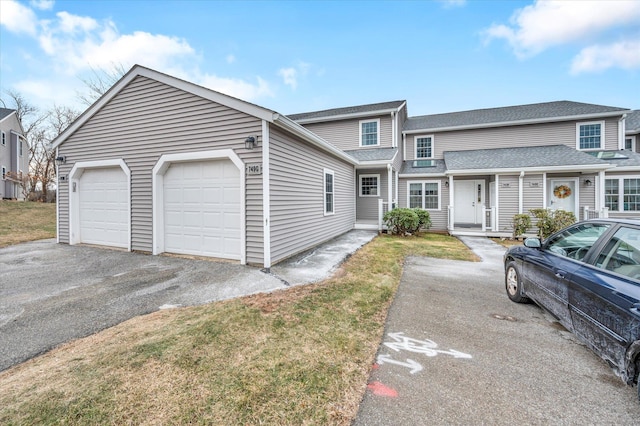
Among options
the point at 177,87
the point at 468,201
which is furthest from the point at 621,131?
the point at 177,87

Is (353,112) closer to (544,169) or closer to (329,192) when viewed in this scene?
(329,192)

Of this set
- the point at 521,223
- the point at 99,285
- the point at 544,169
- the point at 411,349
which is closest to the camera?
the point at 411,349

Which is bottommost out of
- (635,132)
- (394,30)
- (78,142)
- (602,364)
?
(602,364)

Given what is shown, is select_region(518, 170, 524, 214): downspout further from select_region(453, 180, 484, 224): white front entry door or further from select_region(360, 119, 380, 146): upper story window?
select_region(360, 119, 380, 146): upper story window

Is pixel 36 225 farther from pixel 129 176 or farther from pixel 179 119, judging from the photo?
pixel 179 119

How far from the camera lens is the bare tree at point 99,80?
1909 centimetres

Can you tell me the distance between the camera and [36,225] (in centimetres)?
1229

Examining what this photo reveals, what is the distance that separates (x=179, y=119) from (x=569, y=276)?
7.82 m

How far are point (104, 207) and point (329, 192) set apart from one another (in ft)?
22.7

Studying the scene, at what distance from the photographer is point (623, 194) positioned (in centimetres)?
1210

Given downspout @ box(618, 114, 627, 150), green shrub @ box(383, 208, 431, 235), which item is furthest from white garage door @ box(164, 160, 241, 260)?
downspout @ box(618, 114, 627, 150)

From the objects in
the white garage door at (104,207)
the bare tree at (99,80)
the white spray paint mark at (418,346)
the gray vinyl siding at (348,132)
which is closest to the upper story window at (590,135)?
the gray vinyl siding at (348,132)

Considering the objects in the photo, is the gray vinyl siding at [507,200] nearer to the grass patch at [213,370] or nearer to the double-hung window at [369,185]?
the double-hung window at [369,185]

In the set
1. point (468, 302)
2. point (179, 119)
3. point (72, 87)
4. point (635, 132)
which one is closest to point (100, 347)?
point (468, 302)
